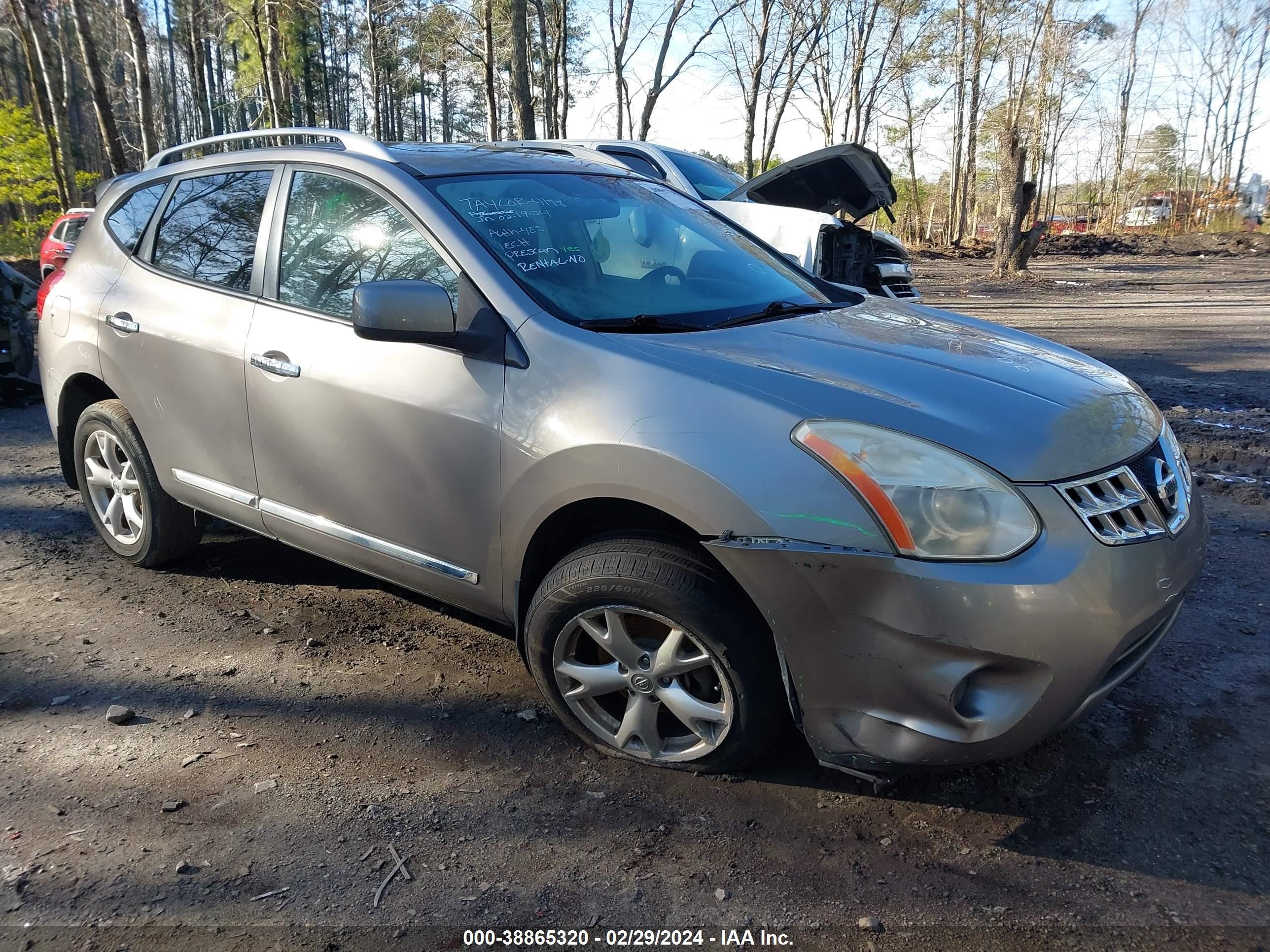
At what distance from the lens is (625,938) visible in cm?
205

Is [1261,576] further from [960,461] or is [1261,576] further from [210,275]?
[210,275]

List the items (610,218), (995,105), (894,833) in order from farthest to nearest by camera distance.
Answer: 1. (995,105)
2. (610,218)
3. (894,833)

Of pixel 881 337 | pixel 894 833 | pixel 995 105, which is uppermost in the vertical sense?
pixel 995 105

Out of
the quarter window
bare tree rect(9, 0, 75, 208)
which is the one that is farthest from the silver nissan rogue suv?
bare tree rect(9, 0, 75, 208)

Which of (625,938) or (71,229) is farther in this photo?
(71,229)

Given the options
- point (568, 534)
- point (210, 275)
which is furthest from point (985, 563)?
point (210, 275)

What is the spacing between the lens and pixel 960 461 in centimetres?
214

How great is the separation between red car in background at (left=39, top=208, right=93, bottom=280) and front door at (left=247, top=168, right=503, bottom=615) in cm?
362

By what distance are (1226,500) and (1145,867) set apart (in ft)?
10.8

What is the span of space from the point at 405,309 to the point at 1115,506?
197 cm

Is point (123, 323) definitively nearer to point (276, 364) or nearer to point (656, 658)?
point (276, 364)

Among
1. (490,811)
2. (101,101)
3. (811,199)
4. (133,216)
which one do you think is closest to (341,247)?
(133,216)

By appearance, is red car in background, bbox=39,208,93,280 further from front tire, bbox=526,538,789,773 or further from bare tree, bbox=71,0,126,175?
bare tree, bbox=71,0,126,175

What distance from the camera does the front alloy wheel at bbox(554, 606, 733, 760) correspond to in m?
2.47
